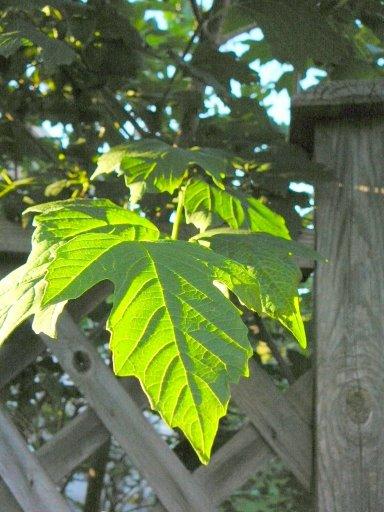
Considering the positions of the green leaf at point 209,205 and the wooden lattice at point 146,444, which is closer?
the green leaf at point 209,205

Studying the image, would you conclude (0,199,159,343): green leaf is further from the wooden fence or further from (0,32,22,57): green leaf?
the wooden fence

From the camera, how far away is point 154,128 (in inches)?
69.5

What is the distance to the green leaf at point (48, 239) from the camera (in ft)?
2.21

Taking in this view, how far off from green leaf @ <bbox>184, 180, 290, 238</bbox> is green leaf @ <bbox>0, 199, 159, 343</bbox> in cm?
21

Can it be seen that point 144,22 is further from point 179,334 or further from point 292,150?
point 179,334

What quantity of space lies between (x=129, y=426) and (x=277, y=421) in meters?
0.27

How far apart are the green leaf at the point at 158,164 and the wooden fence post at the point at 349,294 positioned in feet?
1.22

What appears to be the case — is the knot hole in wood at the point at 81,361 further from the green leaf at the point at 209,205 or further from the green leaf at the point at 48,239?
the green leaf at the point at 48,239

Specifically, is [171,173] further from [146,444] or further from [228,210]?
[146,444]

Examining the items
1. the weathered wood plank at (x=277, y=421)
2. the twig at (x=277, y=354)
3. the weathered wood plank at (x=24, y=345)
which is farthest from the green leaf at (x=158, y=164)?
the twig at (x=277, y=354)

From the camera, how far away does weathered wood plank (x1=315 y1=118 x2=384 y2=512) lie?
4.24 feet

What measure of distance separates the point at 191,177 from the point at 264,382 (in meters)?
0.44

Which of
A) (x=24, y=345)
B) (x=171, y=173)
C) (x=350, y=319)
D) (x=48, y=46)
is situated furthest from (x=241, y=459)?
Answer: (x=48, y=46)

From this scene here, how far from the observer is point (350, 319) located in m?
1.35
